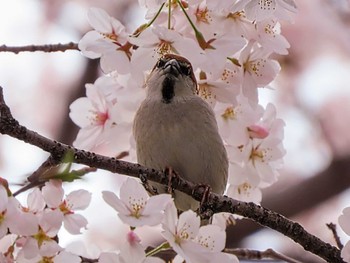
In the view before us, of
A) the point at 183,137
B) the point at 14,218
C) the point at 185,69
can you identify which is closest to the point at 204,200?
the point at 14,218

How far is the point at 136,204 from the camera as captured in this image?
170 centimetres

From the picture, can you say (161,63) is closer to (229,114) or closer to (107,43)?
(229,114)

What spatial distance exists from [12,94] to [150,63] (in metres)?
3.87

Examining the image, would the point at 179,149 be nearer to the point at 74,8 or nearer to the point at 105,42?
the point at 105,42

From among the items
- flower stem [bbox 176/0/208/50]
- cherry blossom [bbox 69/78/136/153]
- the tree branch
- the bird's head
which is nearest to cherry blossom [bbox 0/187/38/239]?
the tree branch

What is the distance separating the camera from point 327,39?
17.1ft

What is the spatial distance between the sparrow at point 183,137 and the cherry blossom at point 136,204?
59cm

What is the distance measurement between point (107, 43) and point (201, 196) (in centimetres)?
53

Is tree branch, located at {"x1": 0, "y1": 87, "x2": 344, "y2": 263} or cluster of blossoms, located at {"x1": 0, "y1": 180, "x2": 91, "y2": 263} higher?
tree branch, located at {"x1": 0, "y1": 87, "x2": 344, "y2": 263}

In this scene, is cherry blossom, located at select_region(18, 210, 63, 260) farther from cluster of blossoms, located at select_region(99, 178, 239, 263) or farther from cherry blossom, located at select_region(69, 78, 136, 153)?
cherry blossom, located at select_region(69, 78, 136, 153)

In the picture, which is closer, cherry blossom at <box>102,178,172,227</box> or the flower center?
cherry blossom at <box>102,178,172,227</box>

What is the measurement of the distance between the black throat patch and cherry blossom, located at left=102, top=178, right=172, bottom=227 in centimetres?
87

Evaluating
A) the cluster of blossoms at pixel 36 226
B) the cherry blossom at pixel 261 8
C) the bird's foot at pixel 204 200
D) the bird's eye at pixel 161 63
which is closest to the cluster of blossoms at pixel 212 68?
the cherry blossom at pixel 261 8

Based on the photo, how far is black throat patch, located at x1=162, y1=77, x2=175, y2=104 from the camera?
8.38 feet
